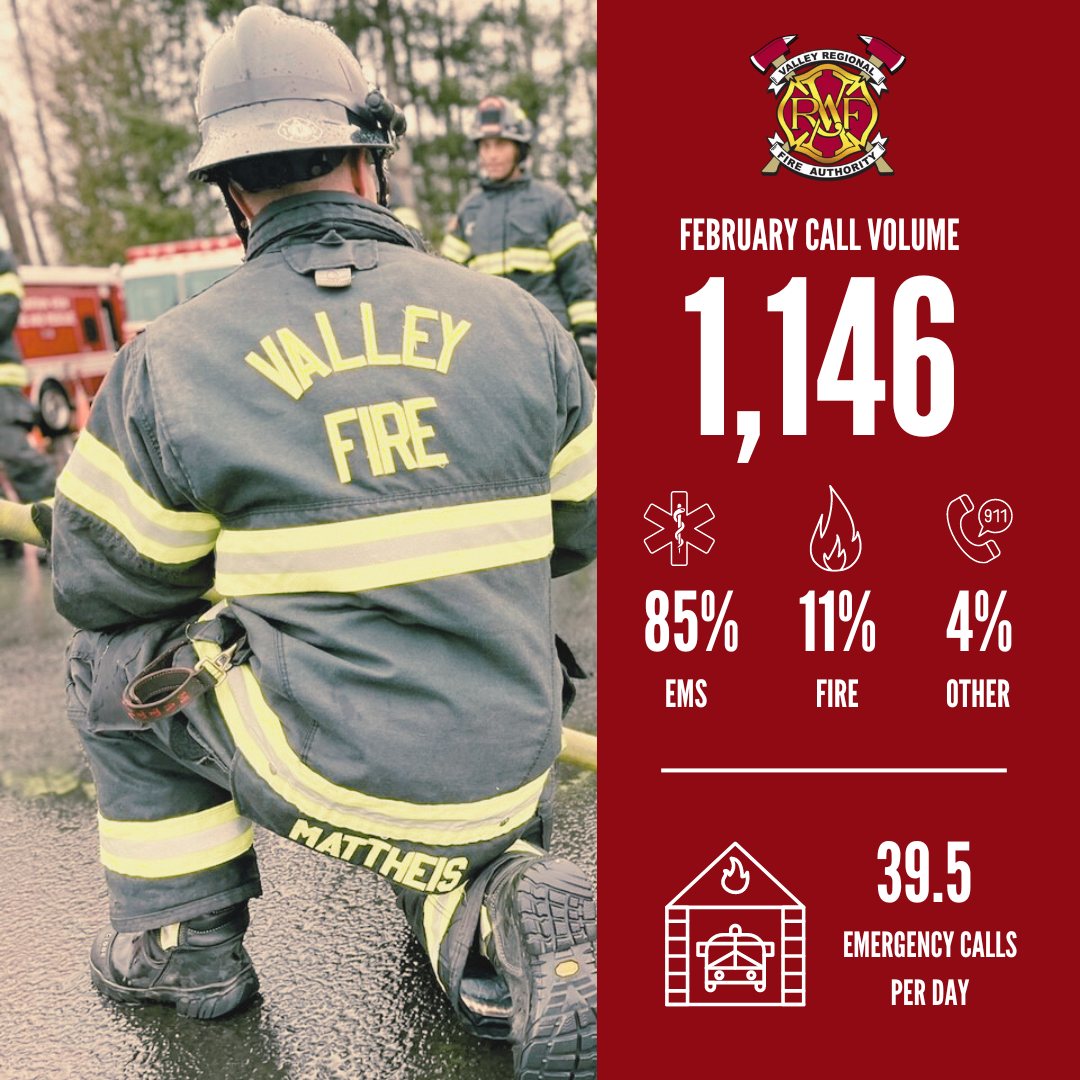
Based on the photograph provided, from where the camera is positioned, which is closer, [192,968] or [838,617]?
[838,617]

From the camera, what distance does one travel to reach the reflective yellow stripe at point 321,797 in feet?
5.63

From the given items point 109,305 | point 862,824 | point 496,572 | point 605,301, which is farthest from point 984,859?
point 109,305

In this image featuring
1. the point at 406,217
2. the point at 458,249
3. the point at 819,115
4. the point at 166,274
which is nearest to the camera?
the point at 819,115

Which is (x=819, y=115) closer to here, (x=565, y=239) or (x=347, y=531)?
(x=347, y=531)

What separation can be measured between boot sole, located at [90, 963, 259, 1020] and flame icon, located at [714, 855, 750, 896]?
90 centimetres

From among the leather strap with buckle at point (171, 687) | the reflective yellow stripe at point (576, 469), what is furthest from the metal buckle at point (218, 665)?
the reflective yellow stripe at point (576, 469)

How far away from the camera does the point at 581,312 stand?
5.93 m

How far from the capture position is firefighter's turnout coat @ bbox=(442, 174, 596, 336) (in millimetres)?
5848

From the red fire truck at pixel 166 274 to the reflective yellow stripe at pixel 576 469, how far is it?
12.6 metres

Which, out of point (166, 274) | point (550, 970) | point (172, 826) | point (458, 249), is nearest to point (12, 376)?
point (458, 249)

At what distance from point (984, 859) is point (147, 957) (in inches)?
55.4

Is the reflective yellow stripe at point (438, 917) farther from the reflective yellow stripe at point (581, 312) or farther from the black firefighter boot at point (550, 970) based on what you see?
the reflective yellow stripe at point (581, 312)

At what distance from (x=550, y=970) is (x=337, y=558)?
0.66 meters

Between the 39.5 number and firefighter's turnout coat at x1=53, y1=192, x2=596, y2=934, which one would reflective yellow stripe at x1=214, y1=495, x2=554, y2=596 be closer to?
firefighter's turnout coat at x1=53, y1=192, x2=596, y2=934
